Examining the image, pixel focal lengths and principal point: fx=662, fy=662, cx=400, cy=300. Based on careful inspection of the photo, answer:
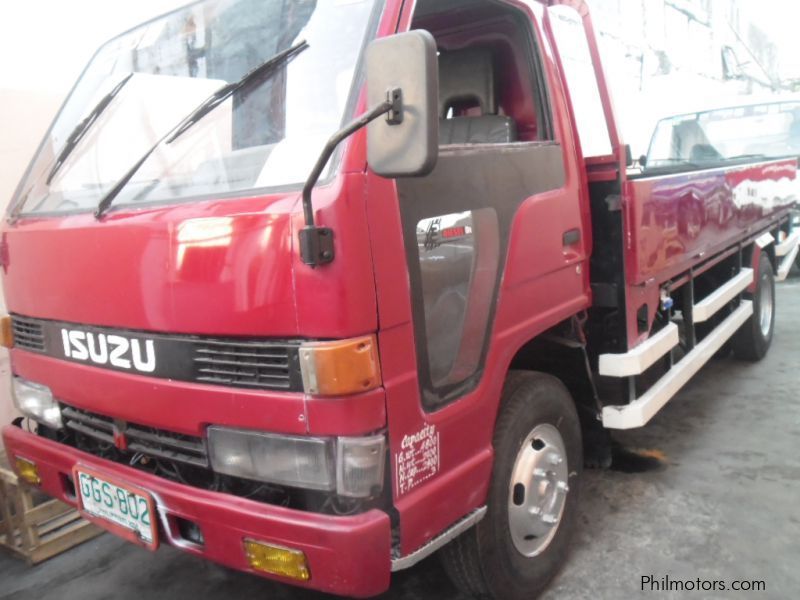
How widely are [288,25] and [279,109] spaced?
12.2 inches

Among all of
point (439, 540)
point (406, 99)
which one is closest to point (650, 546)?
point (439, 540)

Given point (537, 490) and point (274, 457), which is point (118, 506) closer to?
point (274, 457)

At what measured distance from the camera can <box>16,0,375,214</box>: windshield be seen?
190 centimetres

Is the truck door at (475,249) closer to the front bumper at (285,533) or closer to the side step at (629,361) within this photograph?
the front bumper at (285,533)

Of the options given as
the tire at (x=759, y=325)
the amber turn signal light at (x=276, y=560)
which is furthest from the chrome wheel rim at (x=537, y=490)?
the tire at (x=759, y=325)

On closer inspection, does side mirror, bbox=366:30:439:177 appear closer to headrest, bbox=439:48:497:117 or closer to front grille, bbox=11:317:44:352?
headrest, bbox=439:48:497:117

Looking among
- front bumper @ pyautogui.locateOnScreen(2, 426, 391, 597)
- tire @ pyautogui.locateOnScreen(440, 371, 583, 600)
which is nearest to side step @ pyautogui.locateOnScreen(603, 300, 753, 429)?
tire @ pyautogui.locateOnScreen(440, 371, 583, 600)

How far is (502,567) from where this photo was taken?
7.49ft

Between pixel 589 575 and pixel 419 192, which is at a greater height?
pixel 419 192

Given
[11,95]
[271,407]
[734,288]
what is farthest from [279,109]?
[734,288]

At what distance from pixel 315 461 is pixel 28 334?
4.55ft

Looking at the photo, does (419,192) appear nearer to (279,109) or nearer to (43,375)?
(279,109)

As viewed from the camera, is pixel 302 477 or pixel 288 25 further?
pixel 288 25

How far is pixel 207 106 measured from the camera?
2.08 metres
